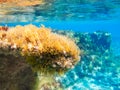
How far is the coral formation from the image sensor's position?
A: 5715 millimetres

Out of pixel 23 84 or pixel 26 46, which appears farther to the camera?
pixel 23 84

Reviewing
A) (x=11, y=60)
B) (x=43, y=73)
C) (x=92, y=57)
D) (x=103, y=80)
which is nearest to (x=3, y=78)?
(x=11, y=60)

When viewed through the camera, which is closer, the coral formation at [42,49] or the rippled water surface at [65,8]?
the coral formation at [42,49]

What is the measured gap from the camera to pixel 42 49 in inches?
225

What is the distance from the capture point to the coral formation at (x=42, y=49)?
18.7 feet

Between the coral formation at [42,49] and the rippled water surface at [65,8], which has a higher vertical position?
the coral formation at [42,49]

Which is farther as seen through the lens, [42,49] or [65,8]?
[65,8]

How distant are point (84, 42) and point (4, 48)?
15.4 metres

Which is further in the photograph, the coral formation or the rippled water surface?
the rippled water surface

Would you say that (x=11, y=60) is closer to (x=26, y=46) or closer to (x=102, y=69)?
(x=26, y=46)

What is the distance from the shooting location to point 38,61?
584cm

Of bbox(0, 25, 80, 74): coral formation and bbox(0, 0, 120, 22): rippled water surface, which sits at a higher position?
bbox(0, 25, 80, 74): coral formation

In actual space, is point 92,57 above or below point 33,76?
below

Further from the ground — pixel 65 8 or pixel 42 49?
pixel 42 49
